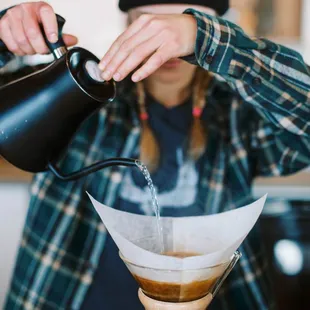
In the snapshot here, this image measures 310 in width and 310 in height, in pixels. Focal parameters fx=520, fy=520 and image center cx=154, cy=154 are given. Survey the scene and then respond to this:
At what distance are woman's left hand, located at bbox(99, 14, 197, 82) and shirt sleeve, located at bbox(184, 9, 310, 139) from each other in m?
0.05

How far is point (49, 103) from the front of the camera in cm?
71

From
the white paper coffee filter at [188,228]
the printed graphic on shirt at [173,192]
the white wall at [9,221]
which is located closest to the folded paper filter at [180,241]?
the white paper coffee filter at [188,228]

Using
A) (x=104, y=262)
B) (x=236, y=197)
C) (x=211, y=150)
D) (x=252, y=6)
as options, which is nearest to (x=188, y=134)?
(x=211, y=150)

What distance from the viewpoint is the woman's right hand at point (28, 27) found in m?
0.81

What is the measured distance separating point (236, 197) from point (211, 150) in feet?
0.41

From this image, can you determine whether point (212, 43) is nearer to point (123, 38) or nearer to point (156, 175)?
point (123, 38)

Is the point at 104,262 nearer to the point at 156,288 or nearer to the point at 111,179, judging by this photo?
the point at 111,179

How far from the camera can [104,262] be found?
3.79 ft

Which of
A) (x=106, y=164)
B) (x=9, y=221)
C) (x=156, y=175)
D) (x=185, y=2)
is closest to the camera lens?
(x=106, y=164)

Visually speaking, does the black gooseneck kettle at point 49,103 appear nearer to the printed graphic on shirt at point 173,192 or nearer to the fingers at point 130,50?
the fingers at point 130,50

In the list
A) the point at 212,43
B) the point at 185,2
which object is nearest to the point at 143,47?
the point at 212,43

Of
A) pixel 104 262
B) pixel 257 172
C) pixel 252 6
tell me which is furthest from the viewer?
pixel 252 6

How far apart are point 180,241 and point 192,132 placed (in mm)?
553

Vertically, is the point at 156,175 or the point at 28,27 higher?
the point at 28,27
